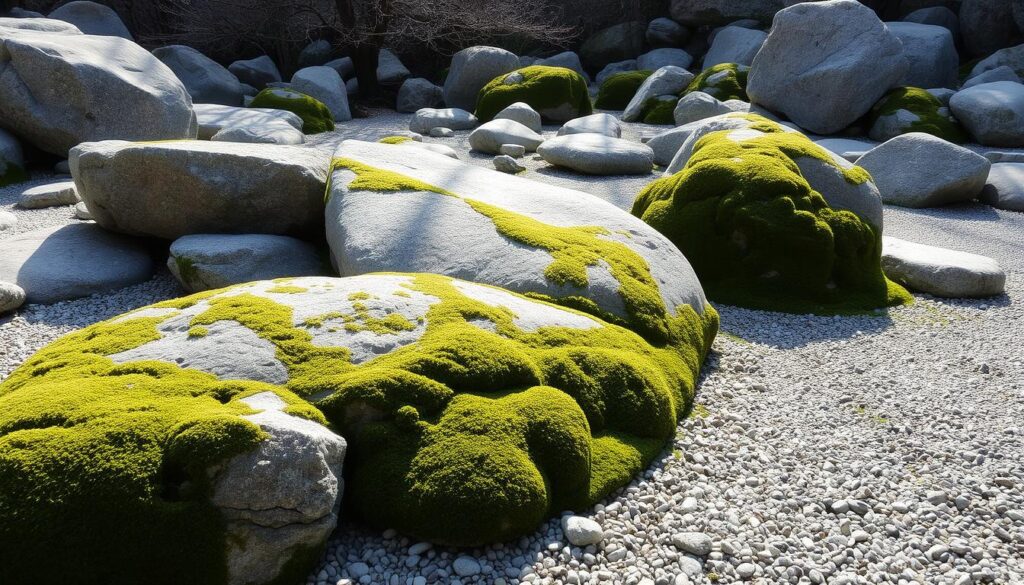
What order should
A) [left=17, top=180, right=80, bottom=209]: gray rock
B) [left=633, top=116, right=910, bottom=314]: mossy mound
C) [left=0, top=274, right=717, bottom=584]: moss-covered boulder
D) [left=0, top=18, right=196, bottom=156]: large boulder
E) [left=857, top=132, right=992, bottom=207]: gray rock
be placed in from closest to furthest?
[left=0, top=274, right=717, bottom=584]: moss-covered boulder → [left=633, top=116, right=910, bottom=314]: mossy mound → [left=17, top=180, right=80, bottom=209]: gray rock → [left=0, top=18, right=196, bottom=156]: large boulder → [left=857, top=132, right=992, bottom=207]: gray rock

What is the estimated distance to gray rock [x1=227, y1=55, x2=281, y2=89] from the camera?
22906 mm

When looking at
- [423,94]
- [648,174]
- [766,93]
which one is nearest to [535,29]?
[423,94]

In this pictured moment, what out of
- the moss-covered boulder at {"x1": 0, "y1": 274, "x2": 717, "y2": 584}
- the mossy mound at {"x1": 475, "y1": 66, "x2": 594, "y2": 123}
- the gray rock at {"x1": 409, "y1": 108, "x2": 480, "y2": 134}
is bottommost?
the gray rock at {"x1": 409, "y1": 108, "x2": 480, "y2": 134}

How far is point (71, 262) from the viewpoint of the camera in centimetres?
723

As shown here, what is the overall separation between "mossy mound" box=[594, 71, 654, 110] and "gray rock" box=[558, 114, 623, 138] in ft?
16.6

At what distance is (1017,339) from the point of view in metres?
6.62

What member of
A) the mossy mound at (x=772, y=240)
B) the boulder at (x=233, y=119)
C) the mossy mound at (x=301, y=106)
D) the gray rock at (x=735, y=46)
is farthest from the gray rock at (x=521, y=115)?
the mossy mound at (x=772, y=240)

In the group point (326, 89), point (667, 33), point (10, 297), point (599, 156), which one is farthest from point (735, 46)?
point (10, 297)

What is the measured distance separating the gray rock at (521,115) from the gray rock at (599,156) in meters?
3.15

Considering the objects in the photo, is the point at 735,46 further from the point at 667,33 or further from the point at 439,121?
the point at 439,121

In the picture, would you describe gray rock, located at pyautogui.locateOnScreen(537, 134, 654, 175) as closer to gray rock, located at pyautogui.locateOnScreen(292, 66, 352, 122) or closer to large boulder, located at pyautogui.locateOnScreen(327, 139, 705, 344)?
large boulder, located at pyautogui.locateOnScreen(327, 139, 705, 344)

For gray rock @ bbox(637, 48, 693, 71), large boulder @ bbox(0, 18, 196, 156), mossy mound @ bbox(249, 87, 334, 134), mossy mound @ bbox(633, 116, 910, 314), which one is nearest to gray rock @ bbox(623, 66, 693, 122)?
gray rock @ bbox(637, 48, 693, 71)

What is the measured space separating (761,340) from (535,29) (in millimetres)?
16333

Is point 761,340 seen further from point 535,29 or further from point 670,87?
point 535,29
